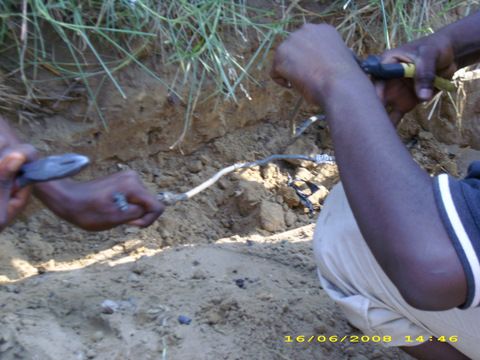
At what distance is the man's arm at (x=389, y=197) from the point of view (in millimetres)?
1320

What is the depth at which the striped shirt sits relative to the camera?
131cm

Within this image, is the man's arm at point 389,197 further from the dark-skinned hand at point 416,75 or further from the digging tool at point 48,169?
the digging tool at point 48,169

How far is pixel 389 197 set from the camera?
1.35 metres

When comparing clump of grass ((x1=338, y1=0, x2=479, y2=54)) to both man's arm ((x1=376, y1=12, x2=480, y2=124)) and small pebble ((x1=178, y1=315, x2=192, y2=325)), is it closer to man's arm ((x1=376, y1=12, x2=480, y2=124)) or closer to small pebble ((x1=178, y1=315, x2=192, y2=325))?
man's arm ((x1=376, y1=12, x2=480, y2=124))

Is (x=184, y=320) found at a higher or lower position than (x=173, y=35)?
lower

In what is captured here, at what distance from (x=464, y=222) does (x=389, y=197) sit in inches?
5.7

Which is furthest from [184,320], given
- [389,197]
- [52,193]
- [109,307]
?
[389,197]

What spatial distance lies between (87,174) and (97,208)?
2.78ft

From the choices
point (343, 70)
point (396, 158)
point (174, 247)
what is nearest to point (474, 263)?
point (396, 158)

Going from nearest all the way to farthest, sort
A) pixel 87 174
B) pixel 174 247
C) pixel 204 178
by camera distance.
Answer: pixel 174 247
pixel 87 174
pixel 204 178

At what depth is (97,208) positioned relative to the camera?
5.97 ft

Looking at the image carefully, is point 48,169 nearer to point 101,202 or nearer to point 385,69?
point 101,202

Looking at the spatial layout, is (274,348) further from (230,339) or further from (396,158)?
(396,158)

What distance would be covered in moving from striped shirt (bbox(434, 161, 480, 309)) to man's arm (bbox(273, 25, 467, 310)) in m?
0.01
